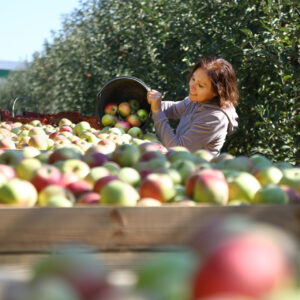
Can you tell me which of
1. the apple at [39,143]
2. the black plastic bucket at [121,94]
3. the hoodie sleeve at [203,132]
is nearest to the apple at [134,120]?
the black plastic bucket at [121,94]

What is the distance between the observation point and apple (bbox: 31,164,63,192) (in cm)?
181

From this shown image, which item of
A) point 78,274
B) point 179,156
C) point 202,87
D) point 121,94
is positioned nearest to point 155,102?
point 202,87

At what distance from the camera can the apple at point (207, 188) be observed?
5.73 feet

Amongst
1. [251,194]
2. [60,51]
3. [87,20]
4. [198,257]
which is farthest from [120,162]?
[60,51]

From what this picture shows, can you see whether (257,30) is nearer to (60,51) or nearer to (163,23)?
(163,23)

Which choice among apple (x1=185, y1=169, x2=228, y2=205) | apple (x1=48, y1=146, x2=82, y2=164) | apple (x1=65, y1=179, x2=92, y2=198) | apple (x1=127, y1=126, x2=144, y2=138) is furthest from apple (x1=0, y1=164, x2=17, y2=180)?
apple (x1=127, y1=126, x2=144, y2=138)

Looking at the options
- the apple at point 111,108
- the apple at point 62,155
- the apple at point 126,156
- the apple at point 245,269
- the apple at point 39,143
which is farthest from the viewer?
the apple at point 111,108

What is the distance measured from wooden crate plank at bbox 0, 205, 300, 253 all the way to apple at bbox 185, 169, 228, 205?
0.33 m

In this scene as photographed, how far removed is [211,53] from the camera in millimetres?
6473

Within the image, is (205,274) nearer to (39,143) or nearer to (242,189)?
(242,189)

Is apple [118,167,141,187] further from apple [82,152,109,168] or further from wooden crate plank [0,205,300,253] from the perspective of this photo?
wooden crate plank [0,205,300,253]

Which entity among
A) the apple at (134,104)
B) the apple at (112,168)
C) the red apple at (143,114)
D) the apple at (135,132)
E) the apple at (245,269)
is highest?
the apple at (245,269)

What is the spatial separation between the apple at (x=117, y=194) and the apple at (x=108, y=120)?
3.70 metres

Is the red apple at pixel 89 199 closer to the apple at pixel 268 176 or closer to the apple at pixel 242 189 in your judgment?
the apple at pixel 242 189
